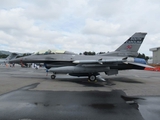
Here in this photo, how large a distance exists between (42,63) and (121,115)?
424 inches

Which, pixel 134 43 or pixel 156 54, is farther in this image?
pixel 156 54

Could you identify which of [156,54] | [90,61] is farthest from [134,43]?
[156,54]

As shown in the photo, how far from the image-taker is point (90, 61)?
1189 centimetres

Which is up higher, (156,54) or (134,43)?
(156,54)

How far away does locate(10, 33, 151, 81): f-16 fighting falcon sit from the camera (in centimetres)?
1212

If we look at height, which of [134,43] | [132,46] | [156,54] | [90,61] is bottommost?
[90,61]

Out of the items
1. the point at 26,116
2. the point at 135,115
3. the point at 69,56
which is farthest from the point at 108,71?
the point at 26,116

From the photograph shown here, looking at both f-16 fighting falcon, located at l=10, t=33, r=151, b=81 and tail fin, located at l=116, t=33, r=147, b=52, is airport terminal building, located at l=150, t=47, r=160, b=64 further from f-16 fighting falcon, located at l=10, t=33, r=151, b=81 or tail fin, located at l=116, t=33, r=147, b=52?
f-16 fighting falcon, located at l=10, t=33, r=151, b=81

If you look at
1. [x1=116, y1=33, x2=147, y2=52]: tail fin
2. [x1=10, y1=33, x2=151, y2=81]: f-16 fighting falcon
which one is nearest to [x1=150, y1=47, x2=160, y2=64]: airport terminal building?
[x1=116, y1=33, x2=147, y2=52]: tail fin

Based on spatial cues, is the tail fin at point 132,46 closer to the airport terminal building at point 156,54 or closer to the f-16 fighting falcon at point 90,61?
the f-16 fighting falcon at point 90,61

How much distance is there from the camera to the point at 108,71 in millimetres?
12953

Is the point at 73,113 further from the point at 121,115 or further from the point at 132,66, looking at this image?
the point at 132,66

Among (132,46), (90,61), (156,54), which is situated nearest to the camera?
(90,61)

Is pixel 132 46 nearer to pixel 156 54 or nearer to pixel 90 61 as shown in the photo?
pixel 90 61
